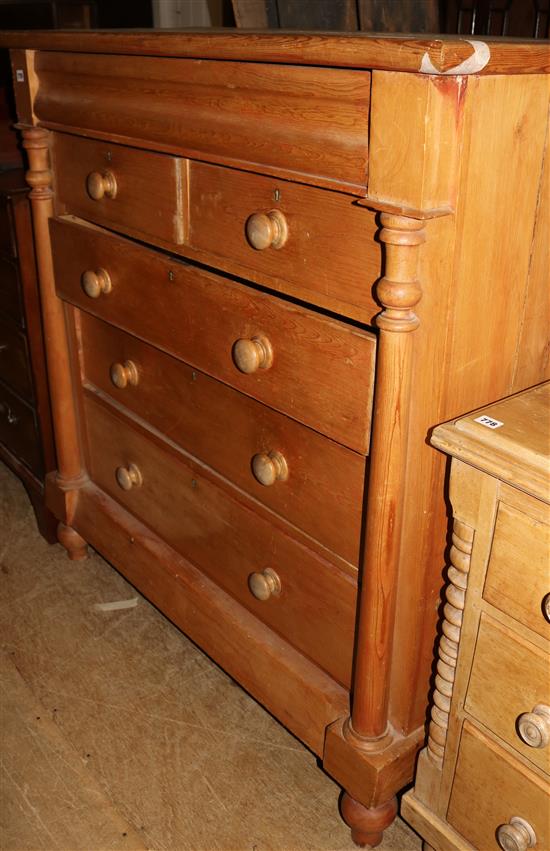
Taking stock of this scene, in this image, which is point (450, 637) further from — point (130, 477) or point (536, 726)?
point (130, 477)

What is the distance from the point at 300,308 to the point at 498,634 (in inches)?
19.3

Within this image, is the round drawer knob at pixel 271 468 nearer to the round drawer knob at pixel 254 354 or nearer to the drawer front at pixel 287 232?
the round drawer knob at pixel 254 354

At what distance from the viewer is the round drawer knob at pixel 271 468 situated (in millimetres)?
1250

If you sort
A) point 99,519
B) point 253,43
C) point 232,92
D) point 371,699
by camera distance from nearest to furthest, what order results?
point 253,43 < point 232,92 < point 371,699 < point 99,519

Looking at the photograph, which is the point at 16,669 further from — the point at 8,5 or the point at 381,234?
the point at 8,5

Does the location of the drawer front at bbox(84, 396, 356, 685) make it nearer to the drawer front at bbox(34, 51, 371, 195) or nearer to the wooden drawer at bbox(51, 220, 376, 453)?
the wooden drawer at bbox(51, 220, 376, 453)

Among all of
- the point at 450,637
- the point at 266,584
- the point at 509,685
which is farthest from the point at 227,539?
the point at 509,685

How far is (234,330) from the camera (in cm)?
123

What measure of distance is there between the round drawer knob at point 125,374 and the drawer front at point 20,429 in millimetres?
469

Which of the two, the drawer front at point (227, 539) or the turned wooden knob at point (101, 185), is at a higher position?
the turned wooden knob at point (101, 185)

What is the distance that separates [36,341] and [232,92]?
3.10ft

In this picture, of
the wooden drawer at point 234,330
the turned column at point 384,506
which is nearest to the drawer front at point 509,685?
the turned column at point 384,506

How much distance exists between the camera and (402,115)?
865mm

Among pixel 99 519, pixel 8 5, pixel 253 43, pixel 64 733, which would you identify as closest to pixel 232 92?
pixel 253 43
